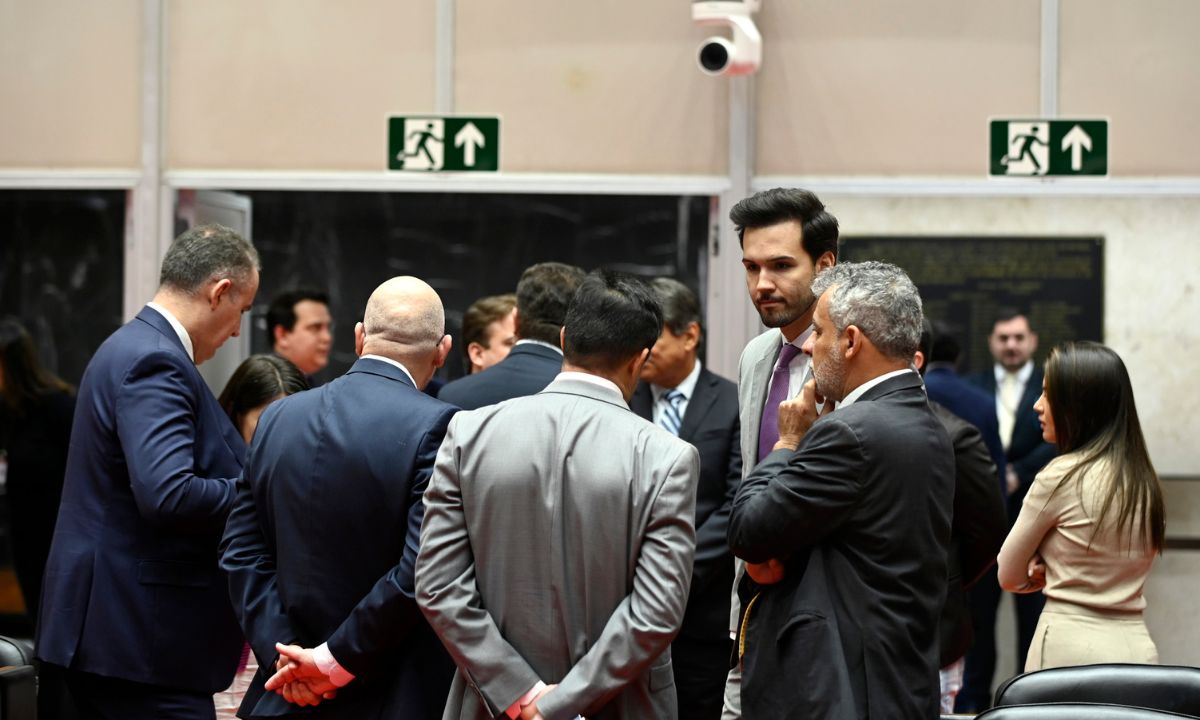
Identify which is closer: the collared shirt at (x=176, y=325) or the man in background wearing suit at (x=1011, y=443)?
the collared shirt at (x=176, y=325)

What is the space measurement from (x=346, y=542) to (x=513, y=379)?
3.92ft

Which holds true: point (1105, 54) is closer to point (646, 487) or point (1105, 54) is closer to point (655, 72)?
point (655, 72)

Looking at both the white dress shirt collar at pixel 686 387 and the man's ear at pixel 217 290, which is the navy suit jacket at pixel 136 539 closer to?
the man's ear at pixel 217 290

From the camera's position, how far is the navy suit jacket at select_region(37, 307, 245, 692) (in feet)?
11.2

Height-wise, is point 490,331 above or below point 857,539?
above

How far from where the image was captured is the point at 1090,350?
3756 millimetres

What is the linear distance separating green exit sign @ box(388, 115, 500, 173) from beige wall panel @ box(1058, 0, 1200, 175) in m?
2.50

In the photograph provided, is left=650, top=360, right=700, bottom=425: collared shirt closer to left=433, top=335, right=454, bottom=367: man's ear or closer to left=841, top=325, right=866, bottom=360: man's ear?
left=433, top=335, right=454, bottom=367: man's ear

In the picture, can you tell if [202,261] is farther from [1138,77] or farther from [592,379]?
[1138,77]

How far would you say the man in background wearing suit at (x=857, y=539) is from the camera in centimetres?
273

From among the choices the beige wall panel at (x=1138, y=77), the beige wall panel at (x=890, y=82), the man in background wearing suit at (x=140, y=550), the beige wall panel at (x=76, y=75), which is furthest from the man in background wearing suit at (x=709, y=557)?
the beige wall panel at (x=76, y=75)

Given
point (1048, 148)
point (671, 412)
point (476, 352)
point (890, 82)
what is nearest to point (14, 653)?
point (671, 412)

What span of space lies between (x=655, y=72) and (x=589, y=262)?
113cm

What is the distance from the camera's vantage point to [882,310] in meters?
2.87
